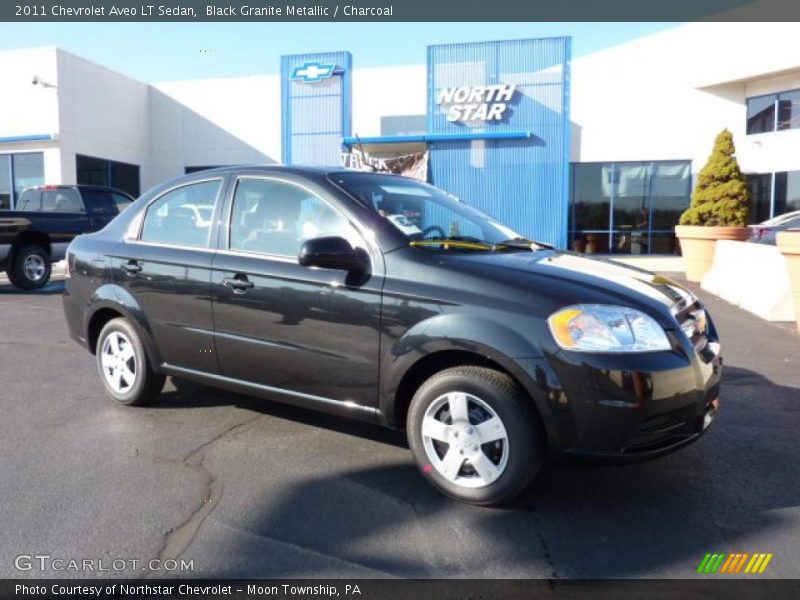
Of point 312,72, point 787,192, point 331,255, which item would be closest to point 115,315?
point 331,255

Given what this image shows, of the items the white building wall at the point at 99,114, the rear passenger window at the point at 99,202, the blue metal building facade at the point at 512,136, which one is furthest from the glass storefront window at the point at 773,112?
the white building wall at the point at 99,114

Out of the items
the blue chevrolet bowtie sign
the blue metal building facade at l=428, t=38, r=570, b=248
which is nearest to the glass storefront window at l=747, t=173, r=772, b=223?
the blue metal building facade at l=428, t=38, r=570, b=248

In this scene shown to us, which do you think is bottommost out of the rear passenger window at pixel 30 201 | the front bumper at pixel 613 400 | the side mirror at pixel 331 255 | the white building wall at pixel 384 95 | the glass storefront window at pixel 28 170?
the front bumper at pixel 613 400

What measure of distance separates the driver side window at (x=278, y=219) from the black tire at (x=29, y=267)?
947cm

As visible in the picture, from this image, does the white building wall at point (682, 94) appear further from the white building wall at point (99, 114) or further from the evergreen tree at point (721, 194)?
the white building wall at point (99, 114)

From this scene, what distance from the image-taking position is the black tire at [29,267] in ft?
38.8

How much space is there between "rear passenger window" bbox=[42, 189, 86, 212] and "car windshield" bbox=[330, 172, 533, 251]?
10.2 metres

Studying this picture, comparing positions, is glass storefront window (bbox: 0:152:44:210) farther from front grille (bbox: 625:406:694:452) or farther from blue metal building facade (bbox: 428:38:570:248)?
front grille (bbox: 625:406:694:452)

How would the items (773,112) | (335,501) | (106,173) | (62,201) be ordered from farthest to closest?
(106,173) → (773,112) → (62,201) → (335,501)

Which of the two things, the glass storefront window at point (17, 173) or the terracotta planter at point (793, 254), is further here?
the glass storefront window at point (17, 173)

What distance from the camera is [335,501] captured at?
3389 mm

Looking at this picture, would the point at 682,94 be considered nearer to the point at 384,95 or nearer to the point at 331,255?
the point at 384,95

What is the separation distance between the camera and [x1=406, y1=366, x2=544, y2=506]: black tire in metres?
3.14

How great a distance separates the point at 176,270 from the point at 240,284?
63 centimetres
